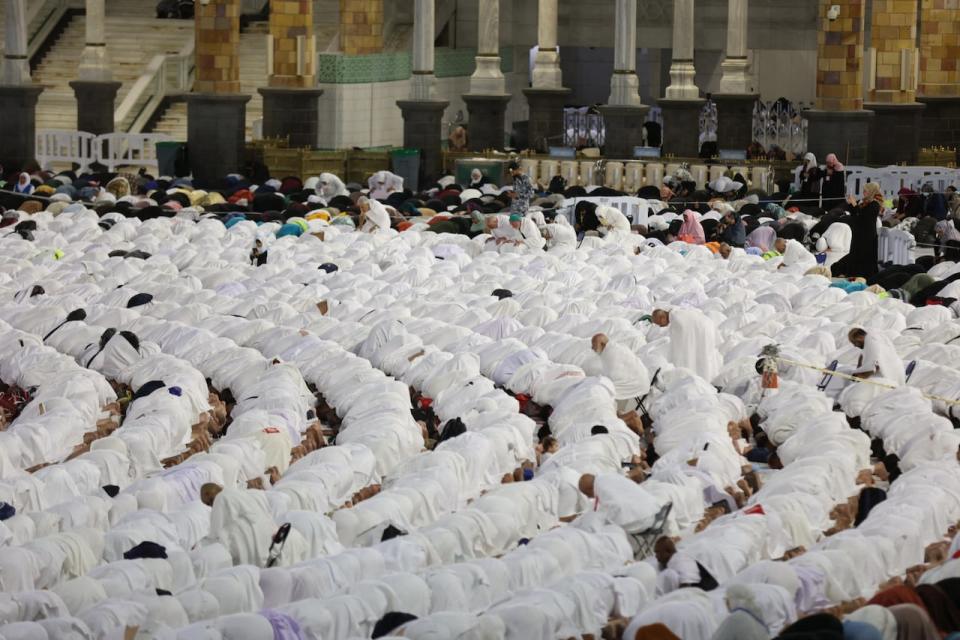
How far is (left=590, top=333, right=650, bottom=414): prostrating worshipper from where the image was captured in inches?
650

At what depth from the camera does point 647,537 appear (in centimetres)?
1230

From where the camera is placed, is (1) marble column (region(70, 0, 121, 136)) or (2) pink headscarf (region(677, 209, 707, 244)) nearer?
(2) pink headscarf (region(677, 209, 707, 244))

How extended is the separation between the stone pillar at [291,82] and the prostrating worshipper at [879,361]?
664 inches

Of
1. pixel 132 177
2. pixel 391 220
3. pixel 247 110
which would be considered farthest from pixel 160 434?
pixel 247 110

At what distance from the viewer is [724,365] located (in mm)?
17281

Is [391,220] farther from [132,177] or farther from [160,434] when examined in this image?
[160,434]

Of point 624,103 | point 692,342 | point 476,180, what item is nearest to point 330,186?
point 476,180

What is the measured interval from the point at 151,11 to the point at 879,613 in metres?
28.4

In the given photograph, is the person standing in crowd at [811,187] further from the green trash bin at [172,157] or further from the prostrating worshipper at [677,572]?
the prostrating worshipper at [677,572]

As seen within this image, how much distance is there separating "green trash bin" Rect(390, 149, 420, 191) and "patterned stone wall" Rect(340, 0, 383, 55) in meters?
3.23

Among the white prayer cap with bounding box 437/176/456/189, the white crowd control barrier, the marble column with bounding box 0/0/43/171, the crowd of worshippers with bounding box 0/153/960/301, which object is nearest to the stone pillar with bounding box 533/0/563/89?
the crowd of worshippers with bounding box 0/153/960/301

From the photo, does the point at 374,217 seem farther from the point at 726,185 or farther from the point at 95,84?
the point at 95,84

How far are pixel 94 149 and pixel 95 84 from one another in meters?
1.29

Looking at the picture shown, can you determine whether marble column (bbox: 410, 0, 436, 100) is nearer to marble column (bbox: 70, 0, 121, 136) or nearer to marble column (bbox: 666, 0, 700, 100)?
marble column (bbox: 666, 0, 700, 100)
